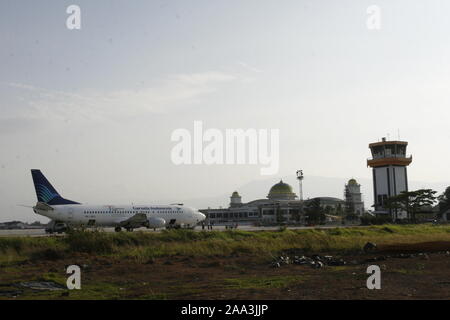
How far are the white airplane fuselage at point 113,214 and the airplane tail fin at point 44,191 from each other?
4.74 feet

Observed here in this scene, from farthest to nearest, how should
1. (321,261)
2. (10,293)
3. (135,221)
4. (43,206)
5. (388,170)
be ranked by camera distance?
(388,170), (135,221), (43,206), (321,261), (10,293)

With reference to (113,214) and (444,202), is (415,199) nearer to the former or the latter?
(444,202)

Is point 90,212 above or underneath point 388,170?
underneath

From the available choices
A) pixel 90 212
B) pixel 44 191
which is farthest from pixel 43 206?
pixel 90 212

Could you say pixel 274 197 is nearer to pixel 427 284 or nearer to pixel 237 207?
pixel 237 207

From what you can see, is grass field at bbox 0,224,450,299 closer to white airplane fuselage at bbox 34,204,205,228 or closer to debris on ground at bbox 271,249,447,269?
debris on ground at bbox 271,249,447,269

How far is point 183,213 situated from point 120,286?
4194cm

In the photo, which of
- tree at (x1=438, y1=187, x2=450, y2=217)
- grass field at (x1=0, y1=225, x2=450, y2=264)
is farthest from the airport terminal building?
grass field at (x1=0, y1=225, x2=450, y2=264)

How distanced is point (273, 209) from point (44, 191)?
70966 mm

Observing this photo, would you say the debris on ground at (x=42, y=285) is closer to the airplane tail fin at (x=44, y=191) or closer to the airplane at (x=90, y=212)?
the airplane at (x=90, y=212)

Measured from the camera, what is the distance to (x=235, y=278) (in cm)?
1586

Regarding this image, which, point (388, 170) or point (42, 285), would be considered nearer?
point (42, 285)

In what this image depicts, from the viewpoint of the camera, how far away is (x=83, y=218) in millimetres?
49688
